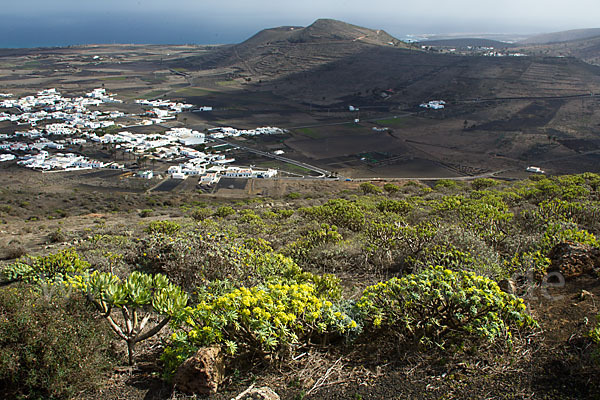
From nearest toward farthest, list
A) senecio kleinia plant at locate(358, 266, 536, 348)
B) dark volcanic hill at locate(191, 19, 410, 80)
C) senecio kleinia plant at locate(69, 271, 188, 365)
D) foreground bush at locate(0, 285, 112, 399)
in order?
foreground bush at locate(0, 285, 112, 399) < senecio kleinia plant at locate(358, 266, 536, 348) < senecio kleinia plant at locate(69, 271, 188, 365) < dark volcanic hill at locate(191, 19, 410, 80)

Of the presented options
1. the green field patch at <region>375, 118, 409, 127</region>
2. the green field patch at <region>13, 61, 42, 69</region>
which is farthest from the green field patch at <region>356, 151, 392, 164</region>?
the green field patch at <region>13, 61, 42, 69</region>

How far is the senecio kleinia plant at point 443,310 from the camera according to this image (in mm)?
4180

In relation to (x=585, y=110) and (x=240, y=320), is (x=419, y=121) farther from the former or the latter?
(x=240, y=320)

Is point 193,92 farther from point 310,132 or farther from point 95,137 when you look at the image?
point 310,132

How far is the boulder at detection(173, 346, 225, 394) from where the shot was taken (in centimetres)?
373

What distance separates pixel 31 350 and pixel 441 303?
12.7 ft

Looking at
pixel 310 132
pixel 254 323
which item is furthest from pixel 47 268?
pixel 310 132

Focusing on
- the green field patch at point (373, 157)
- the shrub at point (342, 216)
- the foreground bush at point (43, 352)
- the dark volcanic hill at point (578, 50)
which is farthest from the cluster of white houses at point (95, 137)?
the dark volcanic hill at point (578, 50)

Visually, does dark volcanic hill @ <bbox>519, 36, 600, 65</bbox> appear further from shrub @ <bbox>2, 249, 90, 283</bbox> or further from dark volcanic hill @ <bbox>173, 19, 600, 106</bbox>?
shrub @ <bbox>2, 249, 90, 283</bbox>

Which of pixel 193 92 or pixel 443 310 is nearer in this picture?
pixel 443 310

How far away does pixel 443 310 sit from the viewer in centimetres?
430

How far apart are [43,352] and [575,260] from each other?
21.9 ft

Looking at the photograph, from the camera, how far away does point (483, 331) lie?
13.2ft

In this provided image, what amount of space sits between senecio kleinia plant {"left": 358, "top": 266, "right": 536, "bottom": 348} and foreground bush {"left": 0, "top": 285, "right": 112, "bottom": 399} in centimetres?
269
